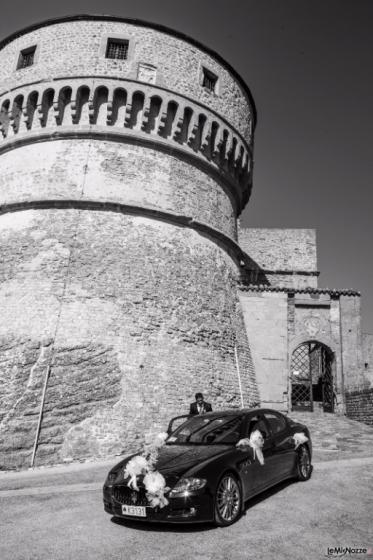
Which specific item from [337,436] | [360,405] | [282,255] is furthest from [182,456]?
A: [282,255]

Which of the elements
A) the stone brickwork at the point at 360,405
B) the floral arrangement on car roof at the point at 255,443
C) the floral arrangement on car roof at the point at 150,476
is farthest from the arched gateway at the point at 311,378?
the floral arrangement on car roof at the point at 150,476

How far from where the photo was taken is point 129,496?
4.54 m

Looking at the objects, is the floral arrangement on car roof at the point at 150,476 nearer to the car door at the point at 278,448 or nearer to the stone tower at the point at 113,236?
the car door at the point at 278,448

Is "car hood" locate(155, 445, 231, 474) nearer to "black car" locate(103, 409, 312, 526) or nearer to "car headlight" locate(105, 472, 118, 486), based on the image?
"black car" locate(103, 409, 312, 526)

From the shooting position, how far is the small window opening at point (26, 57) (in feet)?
47.9

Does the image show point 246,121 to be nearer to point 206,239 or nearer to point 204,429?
point 206,239

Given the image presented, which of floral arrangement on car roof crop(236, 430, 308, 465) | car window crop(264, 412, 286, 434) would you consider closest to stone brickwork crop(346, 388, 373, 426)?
car window crop(264, 412, 286, 434)

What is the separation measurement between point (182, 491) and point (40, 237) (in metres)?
9.48

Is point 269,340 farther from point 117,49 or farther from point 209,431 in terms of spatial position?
point 117,49

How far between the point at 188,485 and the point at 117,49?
13851mm

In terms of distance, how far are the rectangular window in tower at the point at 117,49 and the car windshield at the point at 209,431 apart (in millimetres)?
12213

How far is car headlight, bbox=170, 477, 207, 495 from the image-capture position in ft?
14.3

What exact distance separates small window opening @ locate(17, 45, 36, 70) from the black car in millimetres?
13769

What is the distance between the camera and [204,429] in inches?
234
